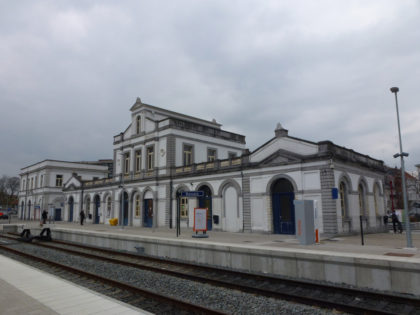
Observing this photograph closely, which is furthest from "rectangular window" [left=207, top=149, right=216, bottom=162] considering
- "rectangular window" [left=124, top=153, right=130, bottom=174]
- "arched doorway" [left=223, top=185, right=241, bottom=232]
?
"rectangular window" [left=124, top=153, right=130, bottom=174]

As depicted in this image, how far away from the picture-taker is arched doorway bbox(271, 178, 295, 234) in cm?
1973

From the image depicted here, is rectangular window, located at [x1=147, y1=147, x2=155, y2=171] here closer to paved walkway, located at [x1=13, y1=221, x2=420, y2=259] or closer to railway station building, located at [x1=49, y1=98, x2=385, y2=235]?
railway station building, located at [x1=49, y1=98, x2=385, y2=235]

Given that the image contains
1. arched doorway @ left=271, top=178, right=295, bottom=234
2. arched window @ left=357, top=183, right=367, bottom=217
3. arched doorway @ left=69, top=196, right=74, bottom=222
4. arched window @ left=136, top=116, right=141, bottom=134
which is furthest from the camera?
arched doorway @ left=69, top=196, right=74, bottom=222

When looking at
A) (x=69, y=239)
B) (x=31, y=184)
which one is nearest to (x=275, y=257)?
(x=69, y=239)

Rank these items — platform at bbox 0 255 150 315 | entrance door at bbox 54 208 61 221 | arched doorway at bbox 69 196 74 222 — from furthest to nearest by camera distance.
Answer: entrance door at bbox 54 208 61 221 < arched doorway at bbox 69 196 74 222 < platform at bbox 0 255 150 315

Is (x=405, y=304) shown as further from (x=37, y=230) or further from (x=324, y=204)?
(x=37, y=230)

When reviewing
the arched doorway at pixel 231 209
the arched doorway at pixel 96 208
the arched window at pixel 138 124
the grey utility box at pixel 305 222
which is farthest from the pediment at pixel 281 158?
the arched doorway at pixel 96 208

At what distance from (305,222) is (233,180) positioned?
997 centimetres

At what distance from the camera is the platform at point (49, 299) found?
5.73 m

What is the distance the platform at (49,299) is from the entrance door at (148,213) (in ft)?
71.5

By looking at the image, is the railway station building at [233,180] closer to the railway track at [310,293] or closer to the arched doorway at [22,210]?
the railway track at [310,293]

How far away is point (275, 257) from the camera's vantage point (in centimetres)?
1069

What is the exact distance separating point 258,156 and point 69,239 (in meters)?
16.3

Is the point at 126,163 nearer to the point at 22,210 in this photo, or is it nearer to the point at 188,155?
the point at 188,155
